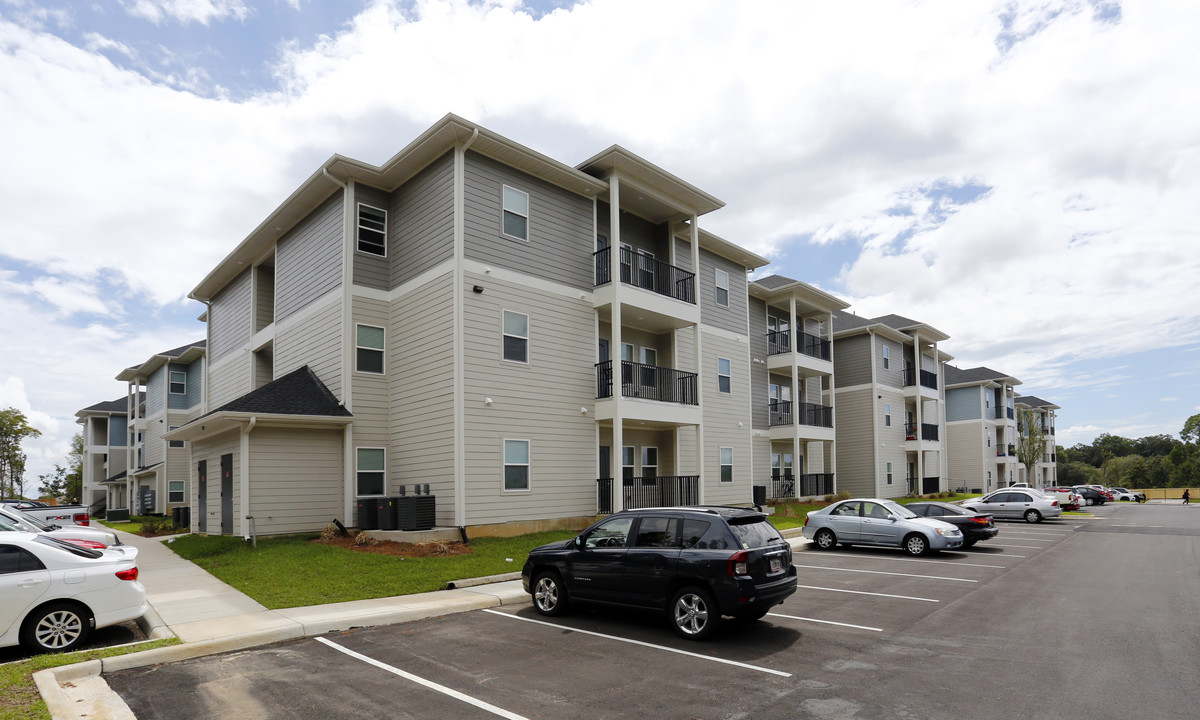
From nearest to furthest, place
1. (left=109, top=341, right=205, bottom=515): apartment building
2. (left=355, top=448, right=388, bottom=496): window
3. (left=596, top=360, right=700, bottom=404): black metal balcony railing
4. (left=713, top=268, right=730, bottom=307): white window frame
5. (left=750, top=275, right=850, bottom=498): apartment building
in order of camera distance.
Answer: (left=355, top=448, right=388, bottom=496): window
(left=596, top=360, right=700, bottom=404): black metal balcony railing
(left=713, top=268, right=730, bottom=307): white window frame
(left=750, top=275, right=850, bottom=498): apartment building
(left=109, top=341, right=205, bottom=515): apartment building

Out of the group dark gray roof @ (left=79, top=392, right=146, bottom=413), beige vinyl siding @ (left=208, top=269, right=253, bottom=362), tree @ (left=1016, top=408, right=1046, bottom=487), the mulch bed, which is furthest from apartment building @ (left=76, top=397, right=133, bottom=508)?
tree @ (left=1016, top=408, right=1046, bottom=487)

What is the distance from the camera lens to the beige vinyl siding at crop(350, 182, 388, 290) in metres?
20.3

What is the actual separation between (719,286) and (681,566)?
20201 mm

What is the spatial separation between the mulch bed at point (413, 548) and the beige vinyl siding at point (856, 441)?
2817 cm

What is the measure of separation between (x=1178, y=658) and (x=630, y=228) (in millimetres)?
18923

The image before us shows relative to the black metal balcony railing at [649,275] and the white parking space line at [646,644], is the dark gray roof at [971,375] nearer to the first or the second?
the black metal balcony railing at [649,275]

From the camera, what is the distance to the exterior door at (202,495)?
2198 centimetres

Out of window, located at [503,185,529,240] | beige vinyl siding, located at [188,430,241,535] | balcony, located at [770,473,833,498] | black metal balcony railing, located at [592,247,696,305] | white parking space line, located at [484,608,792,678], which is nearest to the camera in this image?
white parking space line, located at [484,608,792,678]

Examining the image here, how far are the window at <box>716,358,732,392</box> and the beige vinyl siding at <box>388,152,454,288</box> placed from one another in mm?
12564

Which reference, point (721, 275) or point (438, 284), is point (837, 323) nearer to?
point (721, 275)

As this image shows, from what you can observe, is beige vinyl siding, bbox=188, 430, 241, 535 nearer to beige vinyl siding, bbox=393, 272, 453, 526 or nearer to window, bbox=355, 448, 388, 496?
window, bbox=355, 448, 388, 496

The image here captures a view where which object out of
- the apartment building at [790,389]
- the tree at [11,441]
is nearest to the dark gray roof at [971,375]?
the apartment building at [790,389]

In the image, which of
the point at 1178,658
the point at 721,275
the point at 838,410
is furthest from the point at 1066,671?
the point at 838,410

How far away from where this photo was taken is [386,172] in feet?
65.8
